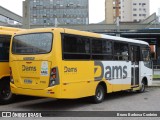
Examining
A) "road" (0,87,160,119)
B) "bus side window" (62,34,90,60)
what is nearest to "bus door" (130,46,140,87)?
"road" (0,87,160,119)

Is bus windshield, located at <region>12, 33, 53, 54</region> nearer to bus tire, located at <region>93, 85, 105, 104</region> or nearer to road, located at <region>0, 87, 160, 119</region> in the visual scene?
road, located at <region>0, 87, 160, 119</region>

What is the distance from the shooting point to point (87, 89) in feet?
41.0

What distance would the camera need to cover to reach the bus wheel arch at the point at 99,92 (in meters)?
13.2

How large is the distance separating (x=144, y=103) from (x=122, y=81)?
202 cm

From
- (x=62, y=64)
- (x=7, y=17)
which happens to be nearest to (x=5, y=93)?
(x=62, y=64)

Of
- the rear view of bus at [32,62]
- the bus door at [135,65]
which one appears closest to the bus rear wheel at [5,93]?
the rear view of bus at [32,62]

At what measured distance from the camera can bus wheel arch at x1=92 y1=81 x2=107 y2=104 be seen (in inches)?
520

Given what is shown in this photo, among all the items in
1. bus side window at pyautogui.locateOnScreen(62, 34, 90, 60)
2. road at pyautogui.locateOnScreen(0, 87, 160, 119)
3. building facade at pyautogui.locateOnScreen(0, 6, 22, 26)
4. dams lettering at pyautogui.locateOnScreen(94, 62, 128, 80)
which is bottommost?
road at pyautogui.locateOnScreen(0, 87, 160, 119)

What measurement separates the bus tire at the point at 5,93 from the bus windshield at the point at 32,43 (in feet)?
4.21

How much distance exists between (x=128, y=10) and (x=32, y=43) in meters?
136

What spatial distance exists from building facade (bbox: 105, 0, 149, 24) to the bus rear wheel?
427 ft

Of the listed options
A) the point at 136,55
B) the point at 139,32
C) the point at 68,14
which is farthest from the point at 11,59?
the point at 68,14

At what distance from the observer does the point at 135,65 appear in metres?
16.8

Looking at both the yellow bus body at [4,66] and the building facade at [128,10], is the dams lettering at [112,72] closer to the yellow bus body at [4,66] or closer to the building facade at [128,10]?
the yellow bus body at [4,66]
